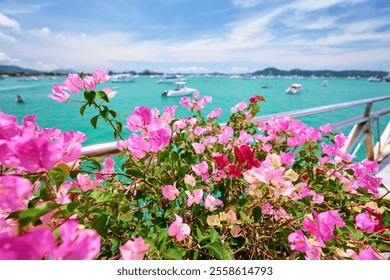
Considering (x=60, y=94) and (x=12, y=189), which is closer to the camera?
(x=12, y=189)

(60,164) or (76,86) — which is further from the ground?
(76,86)

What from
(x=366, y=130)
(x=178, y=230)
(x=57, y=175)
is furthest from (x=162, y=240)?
(x=366, y=130)

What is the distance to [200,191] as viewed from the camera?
0.57 m

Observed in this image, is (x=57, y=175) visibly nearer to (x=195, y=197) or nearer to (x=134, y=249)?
(x=134, y=249)

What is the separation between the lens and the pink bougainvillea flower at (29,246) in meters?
0.23

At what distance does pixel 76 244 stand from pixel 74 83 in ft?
1.51

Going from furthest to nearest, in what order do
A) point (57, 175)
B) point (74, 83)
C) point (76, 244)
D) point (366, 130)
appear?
point (366, 130)
point (74, 83)
point (57, 175)
point (76, 244)

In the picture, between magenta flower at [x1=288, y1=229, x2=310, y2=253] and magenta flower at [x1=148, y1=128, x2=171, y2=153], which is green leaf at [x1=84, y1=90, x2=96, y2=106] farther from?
magenta flower at [x1=288, y1=229, x2=310, y2=253]

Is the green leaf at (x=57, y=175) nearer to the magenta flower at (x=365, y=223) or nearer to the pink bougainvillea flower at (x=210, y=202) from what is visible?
the pink bougainvillea flower at (x=210, y=202)

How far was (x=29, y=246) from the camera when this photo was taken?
0.23m

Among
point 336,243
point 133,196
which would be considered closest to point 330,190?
point 336,243

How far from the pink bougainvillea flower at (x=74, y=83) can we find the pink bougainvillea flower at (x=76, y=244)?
0.43m

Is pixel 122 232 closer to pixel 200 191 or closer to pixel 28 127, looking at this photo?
Result: pixel 200 191
